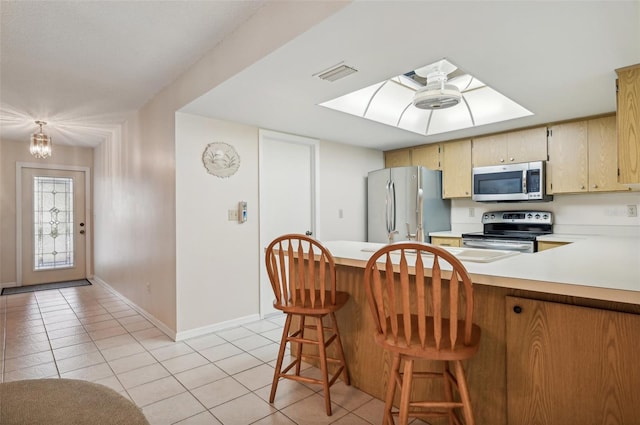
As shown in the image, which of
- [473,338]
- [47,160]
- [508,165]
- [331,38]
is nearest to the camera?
[473,338]

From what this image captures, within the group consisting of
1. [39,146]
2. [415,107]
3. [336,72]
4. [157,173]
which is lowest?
[157,173]

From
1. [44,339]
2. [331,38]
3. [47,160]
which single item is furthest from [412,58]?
[47,160]

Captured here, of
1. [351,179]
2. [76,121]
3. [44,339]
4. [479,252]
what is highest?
[76,121]

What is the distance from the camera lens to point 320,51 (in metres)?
2.01

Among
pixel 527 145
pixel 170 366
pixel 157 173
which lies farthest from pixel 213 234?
pixel 527 145

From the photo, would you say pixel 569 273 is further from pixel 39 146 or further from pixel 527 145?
pixel 39 146

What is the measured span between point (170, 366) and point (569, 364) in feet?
8.27

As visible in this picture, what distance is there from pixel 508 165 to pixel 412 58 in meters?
2.29

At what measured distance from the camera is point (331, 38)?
1861mm

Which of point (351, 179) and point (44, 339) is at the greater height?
point (351, 179)

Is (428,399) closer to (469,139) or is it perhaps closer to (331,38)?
(331,38)

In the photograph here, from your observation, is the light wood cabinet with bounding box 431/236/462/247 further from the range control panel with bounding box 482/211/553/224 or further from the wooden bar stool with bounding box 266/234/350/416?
the wooden bar stool with bounding box 266/234/350/416

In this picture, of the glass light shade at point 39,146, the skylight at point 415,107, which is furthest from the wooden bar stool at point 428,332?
the glass light shade at point 39,146

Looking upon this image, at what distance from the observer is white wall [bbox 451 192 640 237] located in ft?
11.0
